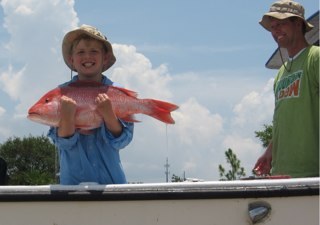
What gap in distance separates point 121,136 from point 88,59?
58cm

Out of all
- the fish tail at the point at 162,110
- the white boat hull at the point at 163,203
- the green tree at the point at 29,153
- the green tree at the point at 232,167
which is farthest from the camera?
the green tree at the point at 29,153

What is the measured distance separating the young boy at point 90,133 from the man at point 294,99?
3.33ft

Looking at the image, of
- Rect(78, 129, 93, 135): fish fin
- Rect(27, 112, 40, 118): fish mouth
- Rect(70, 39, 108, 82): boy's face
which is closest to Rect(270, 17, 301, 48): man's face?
Rect(70, 39, 108, 82): boy's face

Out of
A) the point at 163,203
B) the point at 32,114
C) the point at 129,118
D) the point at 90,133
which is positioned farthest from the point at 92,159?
the point at 163,203

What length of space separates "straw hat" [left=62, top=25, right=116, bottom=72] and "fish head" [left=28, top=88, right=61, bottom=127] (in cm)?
53

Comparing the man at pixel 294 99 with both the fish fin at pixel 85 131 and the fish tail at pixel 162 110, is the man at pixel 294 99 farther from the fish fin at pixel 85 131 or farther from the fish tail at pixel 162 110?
the fish fin at pixel 85 131

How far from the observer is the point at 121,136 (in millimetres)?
3986

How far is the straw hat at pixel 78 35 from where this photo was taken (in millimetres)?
4180

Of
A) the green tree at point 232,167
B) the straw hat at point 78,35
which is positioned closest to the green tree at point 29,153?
the green tree at point 232,167

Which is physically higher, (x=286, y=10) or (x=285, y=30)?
(x=286, y=10)

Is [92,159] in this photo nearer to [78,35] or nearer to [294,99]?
[78,35]

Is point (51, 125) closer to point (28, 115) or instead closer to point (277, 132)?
point (28, 115)

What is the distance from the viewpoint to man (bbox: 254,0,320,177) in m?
4.07

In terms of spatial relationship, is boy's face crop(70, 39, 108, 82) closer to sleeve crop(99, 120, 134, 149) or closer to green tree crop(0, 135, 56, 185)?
sleeve crop(99, 120, 134, 149)
